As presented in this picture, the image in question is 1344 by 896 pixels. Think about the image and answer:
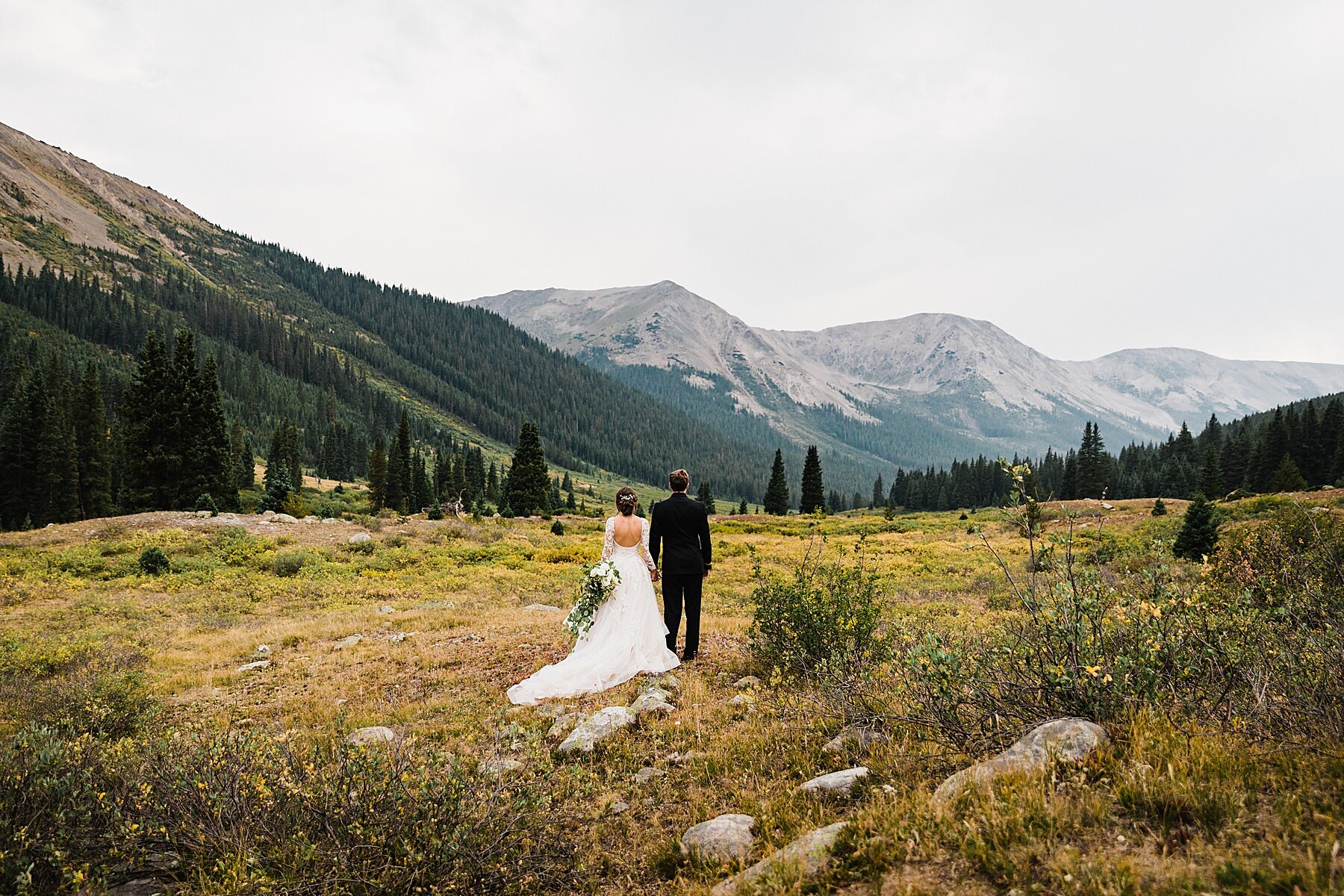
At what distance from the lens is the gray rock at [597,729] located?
261 inches

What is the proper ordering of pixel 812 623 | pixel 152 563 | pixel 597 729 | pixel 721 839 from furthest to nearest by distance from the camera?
pixel 152 563
pixel 812 623
pixel 597 729
pixel 721 839

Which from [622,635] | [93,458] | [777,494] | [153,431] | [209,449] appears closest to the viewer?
[622,635]

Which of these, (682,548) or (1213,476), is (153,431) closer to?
(682,548)

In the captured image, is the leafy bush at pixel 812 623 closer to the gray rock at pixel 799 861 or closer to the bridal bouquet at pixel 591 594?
the bridal bouquet at pixel 591 594

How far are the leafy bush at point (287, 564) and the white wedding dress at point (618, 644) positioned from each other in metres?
19.0

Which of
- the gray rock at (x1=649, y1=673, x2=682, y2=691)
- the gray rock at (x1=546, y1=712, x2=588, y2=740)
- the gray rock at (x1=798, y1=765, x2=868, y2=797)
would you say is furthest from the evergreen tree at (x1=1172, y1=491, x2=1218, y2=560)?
the gray rock at (x1=546, y1=712, x2=588, y2=740)

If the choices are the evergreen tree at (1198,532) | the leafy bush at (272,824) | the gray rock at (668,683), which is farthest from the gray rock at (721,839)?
the evergreen tree at (1198,532)

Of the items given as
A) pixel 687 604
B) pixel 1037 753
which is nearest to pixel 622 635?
pixel 687 604

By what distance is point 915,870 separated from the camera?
3.47 metres

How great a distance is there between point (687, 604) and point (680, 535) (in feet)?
4.39

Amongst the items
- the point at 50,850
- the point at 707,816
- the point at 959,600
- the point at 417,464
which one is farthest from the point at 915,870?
the point at 417,464

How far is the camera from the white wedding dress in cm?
911

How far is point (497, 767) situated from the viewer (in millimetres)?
5434

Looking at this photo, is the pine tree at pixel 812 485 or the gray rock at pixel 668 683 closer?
the gray rock at pixel 668 683
